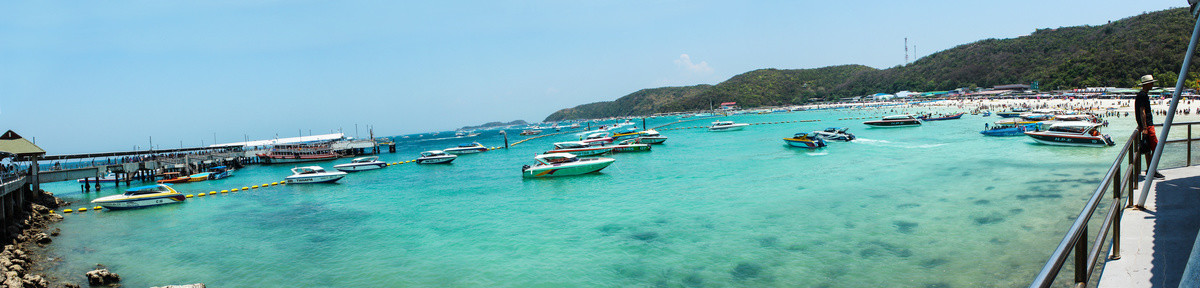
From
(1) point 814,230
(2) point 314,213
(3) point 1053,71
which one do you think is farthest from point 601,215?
(3) point 1053,71

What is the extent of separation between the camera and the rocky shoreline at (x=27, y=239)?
11586 mm

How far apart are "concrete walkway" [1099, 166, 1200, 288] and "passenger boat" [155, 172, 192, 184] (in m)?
47.7

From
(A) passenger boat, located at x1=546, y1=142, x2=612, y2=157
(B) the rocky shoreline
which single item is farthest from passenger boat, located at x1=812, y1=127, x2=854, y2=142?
(B) the rocky shoreline

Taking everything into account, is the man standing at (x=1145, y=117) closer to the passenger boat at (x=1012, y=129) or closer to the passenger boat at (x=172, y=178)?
the passenger boat at (x=1012, y=129)

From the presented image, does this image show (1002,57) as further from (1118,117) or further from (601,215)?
(601,215)

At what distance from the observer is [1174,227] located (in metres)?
5.00

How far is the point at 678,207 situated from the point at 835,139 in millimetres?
29193

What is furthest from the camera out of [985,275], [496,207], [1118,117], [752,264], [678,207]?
[1118,117]

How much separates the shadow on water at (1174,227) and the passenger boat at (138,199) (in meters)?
32.7

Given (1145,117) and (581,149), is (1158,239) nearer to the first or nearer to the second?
(1145,117)

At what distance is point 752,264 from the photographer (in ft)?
36.1

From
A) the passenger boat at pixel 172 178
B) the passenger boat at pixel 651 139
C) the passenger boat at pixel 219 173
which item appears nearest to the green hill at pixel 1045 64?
the passenger boat at pixel 651 139

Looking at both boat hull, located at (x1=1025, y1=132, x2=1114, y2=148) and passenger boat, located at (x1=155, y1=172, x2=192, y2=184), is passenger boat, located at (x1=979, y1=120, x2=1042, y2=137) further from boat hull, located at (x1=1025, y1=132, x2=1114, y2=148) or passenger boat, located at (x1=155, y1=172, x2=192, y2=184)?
passenger boat, located at (x1=155, y1=172, x2=192, y2=184)

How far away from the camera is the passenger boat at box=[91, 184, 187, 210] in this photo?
2459 centimetres
